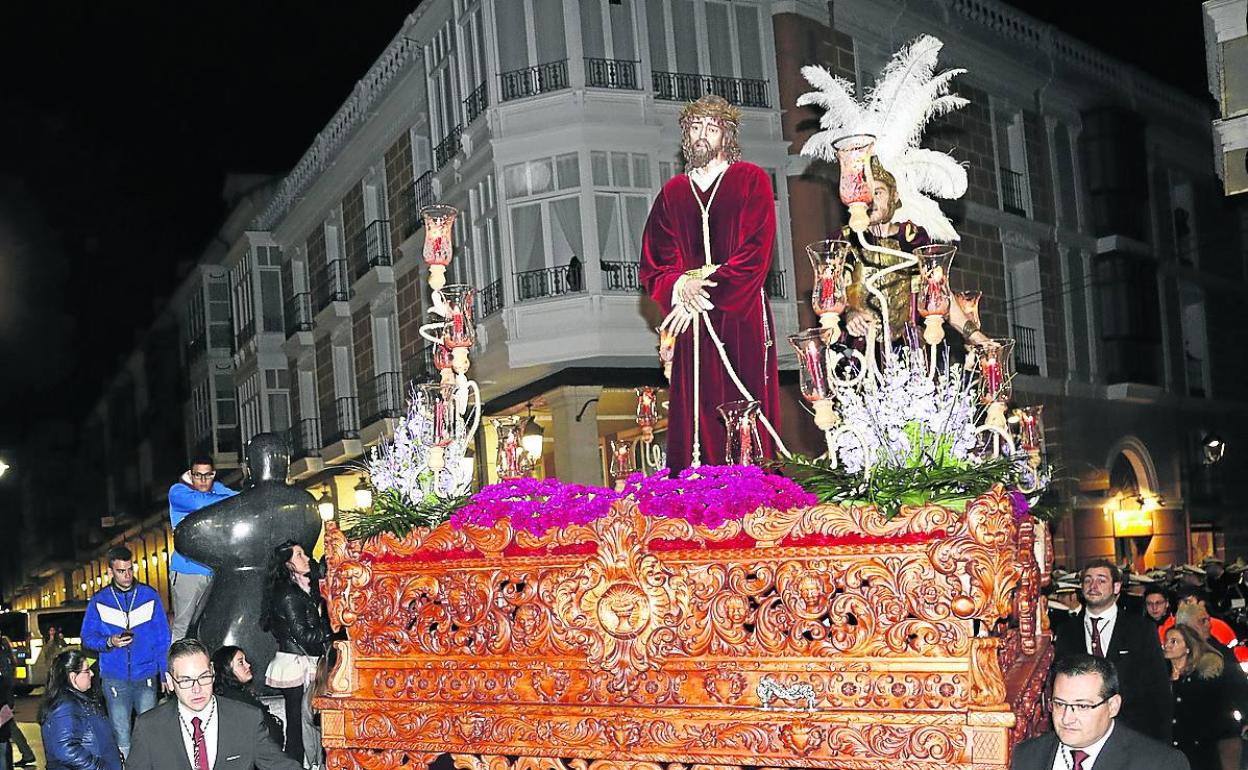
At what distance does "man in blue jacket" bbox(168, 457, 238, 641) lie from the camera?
9602 mm

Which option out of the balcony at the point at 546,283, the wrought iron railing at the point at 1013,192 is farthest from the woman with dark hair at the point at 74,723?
the wrought iron railing at the point at 1013,192

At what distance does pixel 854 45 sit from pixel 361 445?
42.3 feet

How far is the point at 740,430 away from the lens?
23.7 ft

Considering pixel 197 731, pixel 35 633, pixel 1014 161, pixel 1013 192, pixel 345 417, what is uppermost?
pixel 1014 161

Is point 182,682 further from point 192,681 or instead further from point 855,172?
point 855,172

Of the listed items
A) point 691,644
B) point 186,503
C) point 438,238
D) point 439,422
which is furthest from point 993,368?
point 186,503

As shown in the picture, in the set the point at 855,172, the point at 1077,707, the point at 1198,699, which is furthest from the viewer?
the point at 1198,699

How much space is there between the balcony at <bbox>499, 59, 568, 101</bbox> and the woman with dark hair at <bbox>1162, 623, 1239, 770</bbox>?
15.1 meters

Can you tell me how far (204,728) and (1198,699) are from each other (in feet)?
18.7

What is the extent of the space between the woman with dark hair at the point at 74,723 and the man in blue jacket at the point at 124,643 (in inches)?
42.9

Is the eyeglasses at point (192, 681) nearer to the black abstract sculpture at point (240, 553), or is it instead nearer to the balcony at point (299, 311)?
the black abstract sculpture at point (240, 553)

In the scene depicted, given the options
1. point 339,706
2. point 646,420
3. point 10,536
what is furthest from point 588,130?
point 10,536

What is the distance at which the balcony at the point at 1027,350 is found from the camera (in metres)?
27.2

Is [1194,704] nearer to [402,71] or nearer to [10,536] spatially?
[402,71]
